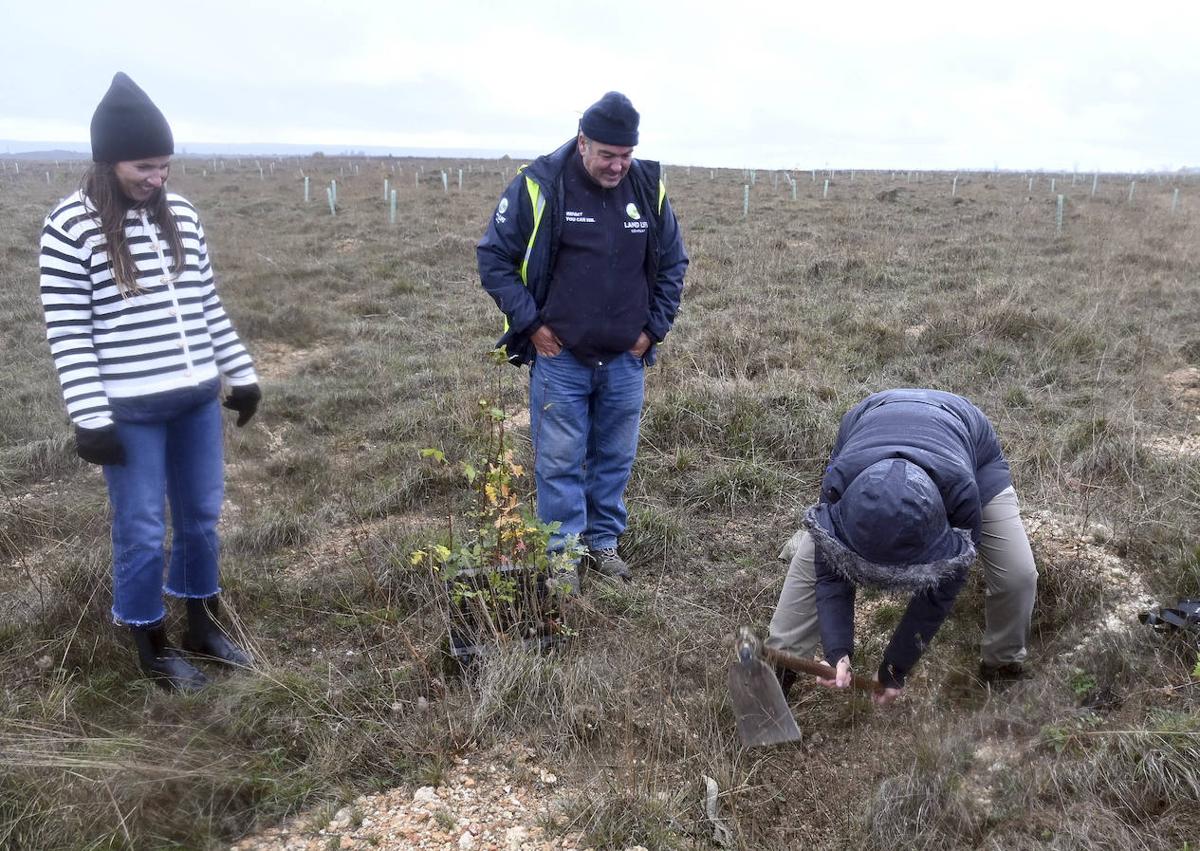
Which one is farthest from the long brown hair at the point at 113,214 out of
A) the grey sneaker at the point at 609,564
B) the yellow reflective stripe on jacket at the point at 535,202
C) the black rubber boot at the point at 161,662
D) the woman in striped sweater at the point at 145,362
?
the grey sneaker at the point at 609,564

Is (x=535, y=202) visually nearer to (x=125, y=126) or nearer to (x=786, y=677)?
(x=125, y=126)

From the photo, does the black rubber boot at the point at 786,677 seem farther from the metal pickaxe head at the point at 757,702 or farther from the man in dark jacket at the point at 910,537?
the metal pickaxe head at the point at 757,702

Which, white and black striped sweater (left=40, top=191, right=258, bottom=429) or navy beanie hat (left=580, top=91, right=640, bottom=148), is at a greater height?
navy beanie hat (left=580, top=91, right=640, bottom=148)

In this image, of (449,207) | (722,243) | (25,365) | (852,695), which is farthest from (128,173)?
(449,207)

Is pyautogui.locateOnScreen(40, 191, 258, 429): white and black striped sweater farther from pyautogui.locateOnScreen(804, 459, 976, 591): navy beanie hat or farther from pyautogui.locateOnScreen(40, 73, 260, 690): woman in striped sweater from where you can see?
pyautogui.locateOnScreen(804, 459, 976, 591): navy beanie hat

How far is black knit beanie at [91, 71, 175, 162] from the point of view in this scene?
2.12 meters

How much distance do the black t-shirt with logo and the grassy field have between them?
978mm

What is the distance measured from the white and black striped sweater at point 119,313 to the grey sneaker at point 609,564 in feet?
5.15

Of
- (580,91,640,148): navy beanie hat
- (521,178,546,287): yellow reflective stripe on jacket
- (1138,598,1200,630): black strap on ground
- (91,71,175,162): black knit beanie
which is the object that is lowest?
(1138,598,1200,630): black strap on ground

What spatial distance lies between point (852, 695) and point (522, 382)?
3.83 meters

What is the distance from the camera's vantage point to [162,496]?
2.43 m

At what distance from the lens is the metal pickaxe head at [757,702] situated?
225cm

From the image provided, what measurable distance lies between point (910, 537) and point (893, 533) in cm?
5

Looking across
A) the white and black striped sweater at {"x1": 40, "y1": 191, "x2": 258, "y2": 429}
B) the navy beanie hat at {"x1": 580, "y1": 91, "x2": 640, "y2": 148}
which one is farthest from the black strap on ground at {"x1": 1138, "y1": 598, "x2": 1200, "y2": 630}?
the white and black striped sweater at {"x1": 40, "y1": 191, "x2": 258, "y2": 429}
